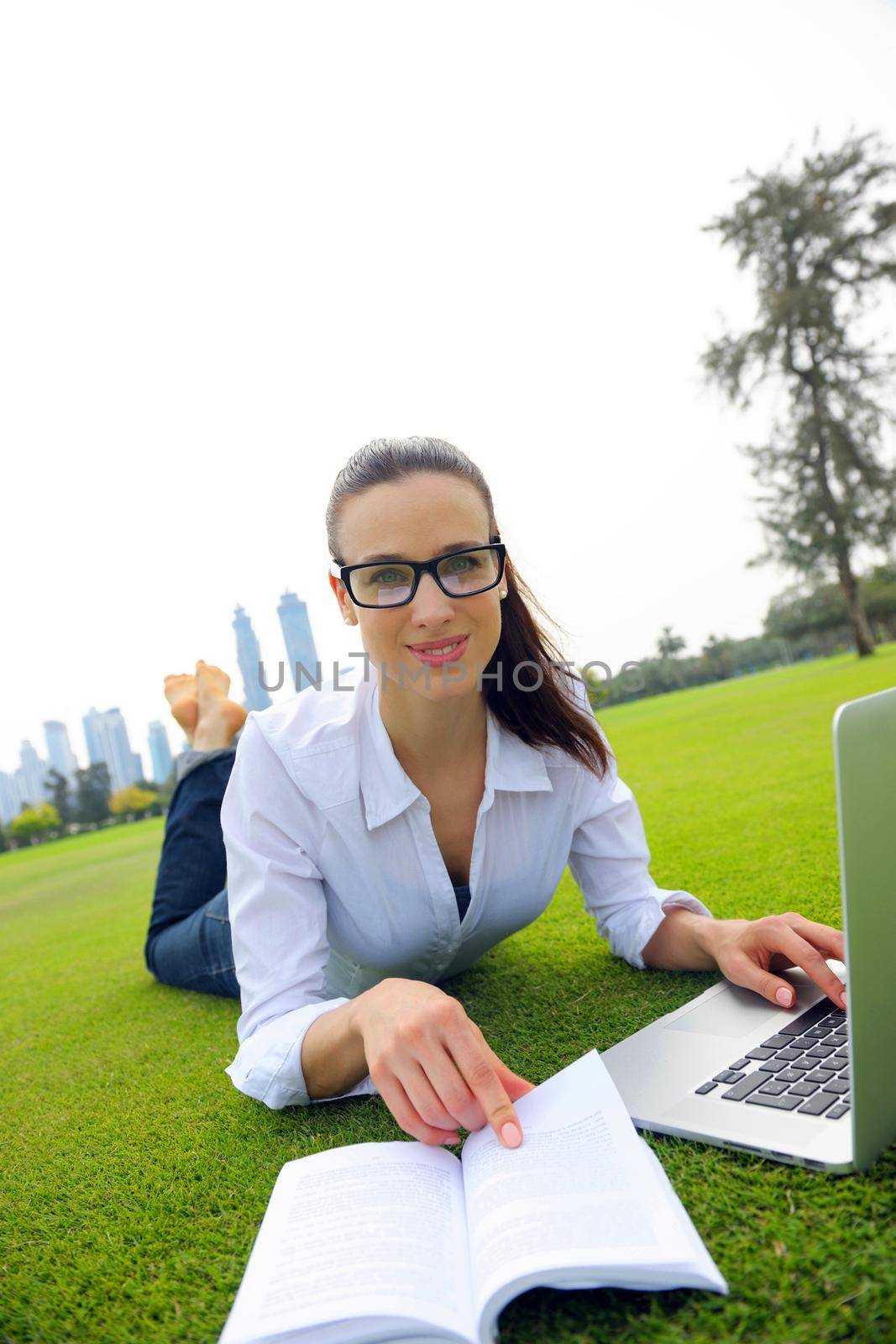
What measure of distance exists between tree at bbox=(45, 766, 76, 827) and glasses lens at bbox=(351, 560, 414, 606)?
65.7 feet

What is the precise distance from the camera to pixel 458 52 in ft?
40.3

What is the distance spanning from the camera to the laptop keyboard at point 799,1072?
100 cm

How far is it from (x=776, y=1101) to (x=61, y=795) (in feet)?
73.6

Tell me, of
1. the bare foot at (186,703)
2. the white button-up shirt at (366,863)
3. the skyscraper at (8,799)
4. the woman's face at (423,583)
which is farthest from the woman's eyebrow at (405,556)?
the skyscraper at (8,799)

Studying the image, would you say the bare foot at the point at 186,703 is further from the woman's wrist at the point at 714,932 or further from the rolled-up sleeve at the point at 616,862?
the woman's wrist at the point at 714,932

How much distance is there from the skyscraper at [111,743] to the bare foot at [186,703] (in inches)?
760

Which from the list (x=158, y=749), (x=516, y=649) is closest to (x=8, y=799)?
(x=158, y=749)

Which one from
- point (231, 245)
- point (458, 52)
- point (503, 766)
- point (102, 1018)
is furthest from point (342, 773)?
point (231, 245)

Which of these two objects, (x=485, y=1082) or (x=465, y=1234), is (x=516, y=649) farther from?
(x=465, y=1234)

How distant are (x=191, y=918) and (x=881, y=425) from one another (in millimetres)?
17948

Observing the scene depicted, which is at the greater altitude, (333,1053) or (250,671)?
(250,671)

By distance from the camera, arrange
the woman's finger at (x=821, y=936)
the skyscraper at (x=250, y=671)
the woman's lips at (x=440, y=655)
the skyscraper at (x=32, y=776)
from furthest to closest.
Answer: the skyscraper at (x=32, y=776) < the skyscraper at (x=250, y=671) < the woman's lips at (x=440, y=655) < the woman's finger at (x=821, y=936)

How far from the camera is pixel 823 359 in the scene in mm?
17094

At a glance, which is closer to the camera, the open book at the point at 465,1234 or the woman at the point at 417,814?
the open book at the point at 465,1234
